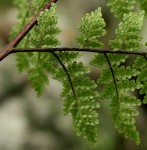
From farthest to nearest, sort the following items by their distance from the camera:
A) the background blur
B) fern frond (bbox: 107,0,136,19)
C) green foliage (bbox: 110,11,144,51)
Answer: the background blur → fern frond (bbox: 107,0,136,19) → green foliage (bbox: 110,11,144,51)

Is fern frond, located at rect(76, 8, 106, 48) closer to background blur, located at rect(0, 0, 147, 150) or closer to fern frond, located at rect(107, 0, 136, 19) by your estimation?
fern frond, located at rect(107, 0, 136, 19)

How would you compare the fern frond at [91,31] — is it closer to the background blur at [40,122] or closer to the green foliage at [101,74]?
the green foliage at [101,74]

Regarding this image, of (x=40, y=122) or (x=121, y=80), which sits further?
(x=40, y=122)

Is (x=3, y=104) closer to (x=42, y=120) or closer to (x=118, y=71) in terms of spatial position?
(x=42, y=120)

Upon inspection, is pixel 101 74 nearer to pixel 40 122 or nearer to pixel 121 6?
pixel 121 6

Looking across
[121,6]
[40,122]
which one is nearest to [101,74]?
[121,6]

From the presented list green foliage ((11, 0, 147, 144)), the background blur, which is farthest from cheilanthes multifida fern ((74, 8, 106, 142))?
the background blur

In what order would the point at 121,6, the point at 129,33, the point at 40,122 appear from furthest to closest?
1. the point at 40,122
2. the point at 121,6
3. the point at 129,33

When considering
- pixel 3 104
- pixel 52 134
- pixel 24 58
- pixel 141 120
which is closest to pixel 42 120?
pixel 52 134
